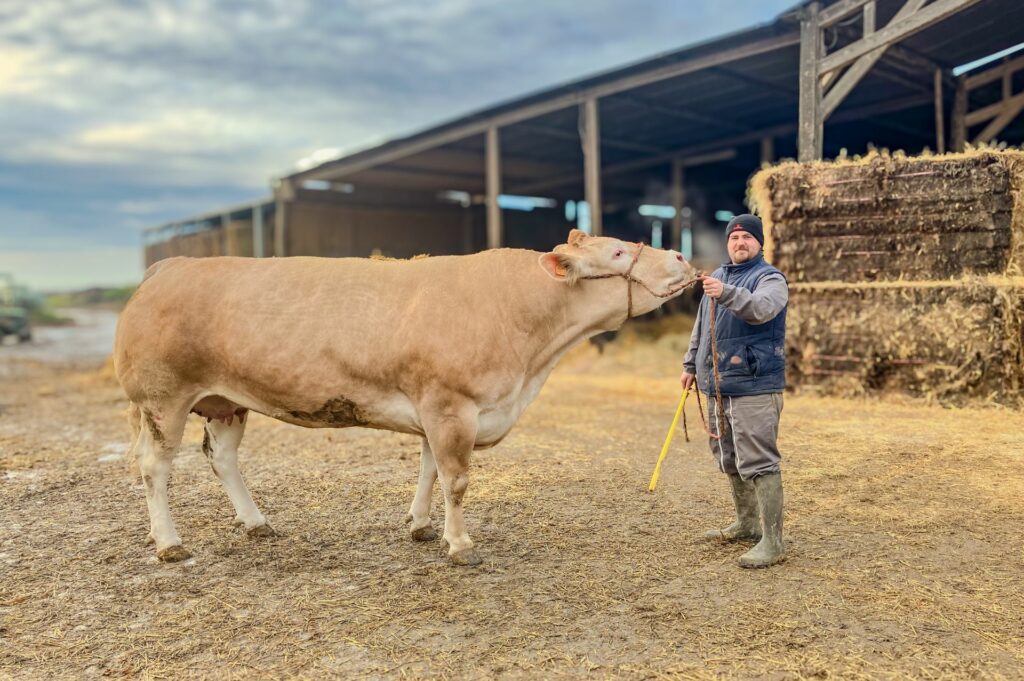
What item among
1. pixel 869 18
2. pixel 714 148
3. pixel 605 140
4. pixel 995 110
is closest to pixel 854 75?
pixel 869 18

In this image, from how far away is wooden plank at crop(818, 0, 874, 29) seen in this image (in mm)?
8656

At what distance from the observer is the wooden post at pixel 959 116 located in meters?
11.4

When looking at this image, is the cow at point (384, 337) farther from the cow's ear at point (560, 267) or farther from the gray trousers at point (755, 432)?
the gray trousers at point (755, 432)

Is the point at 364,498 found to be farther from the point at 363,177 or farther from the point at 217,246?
the point at 217,246

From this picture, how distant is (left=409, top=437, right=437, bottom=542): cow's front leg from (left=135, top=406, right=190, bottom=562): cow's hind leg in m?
1.28

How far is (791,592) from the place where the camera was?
3.54m

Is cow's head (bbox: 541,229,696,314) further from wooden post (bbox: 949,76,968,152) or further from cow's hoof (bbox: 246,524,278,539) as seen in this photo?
wooden post (bbox: 949,76,968,152)

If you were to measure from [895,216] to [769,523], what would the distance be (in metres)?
5.79

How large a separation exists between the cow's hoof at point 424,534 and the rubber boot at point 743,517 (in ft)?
5.49

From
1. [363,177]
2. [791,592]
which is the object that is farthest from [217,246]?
[791,592]

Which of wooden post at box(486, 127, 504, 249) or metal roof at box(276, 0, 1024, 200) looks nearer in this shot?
metal roof at box(276, 0, 1024, 200)

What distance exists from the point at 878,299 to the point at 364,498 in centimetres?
622

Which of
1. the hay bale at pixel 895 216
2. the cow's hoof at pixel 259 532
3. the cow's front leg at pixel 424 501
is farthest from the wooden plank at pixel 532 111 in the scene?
the cow's hoof at pixel 259 532

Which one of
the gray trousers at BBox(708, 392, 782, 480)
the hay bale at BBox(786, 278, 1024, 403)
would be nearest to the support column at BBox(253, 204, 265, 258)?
the hay bale at BBox(786, 278, 1024, 403)
